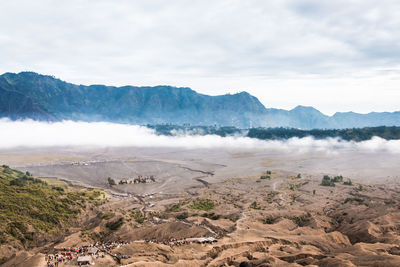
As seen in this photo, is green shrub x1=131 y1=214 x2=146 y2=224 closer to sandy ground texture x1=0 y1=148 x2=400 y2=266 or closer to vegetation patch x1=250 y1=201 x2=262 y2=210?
sandy ground texture x1=0 y1=148 x2=400 y2=266

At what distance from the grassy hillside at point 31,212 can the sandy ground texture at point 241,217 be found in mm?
4664

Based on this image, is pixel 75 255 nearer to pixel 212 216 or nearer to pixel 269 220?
pixel 212 216

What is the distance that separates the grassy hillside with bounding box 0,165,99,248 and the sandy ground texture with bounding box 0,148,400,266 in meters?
4.66

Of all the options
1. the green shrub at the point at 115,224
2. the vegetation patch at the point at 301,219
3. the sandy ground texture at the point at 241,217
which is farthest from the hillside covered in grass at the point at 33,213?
the vegetation patch at the point at 301,219

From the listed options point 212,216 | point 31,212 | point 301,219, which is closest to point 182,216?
point 212,216

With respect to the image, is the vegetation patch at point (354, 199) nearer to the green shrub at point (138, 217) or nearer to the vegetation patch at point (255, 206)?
the vegetation patch at point (255, 206)

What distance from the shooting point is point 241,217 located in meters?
72.8

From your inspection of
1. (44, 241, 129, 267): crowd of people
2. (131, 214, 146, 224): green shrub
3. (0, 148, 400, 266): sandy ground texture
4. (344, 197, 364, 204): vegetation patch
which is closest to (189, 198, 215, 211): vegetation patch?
(0, 148, 400, 266): sandy ground texture

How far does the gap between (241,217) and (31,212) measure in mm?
46830

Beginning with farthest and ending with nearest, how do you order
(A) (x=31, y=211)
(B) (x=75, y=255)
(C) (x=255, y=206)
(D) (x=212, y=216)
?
(C) (x=255, y=206) < (D) (x=212, y=216) < (A) (x=31, y=211) < (B) (x=75, y=255)

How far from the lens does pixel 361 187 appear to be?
117m

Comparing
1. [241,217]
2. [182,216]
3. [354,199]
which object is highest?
[241,217]

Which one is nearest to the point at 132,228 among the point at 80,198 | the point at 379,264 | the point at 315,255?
Result: the point at 80,198

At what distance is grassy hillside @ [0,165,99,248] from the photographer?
6084 centimetres
